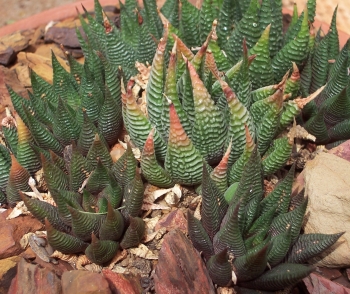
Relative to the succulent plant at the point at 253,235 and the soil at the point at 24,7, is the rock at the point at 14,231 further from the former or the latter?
the soil at the point at 24,7

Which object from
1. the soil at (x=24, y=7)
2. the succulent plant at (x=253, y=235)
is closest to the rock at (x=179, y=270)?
the succulent plant at (x=253, y=235)

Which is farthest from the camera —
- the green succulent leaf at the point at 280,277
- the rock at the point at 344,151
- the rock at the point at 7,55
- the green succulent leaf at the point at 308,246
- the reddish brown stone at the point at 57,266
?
the rock at the point at 7,55

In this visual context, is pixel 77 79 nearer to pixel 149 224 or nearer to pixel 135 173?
pixel 135 173

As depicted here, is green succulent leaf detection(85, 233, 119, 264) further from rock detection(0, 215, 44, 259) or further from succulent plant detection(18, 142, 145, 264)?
rock detection(0, 215, 44, 259)

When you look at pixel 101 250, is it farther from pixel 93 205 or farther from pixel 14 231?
pixel 14 231

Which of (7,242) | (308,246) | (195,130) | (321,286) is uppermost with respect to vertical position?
(195,130)

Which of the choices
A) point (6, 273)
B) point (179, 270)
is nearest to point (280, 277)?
point (179, 270)

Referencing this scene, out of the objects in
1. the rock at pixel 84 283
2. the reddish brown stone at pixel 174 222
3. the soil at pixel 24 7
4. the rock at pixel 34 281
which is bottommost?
the reddish brown stone at pixel 174 222
